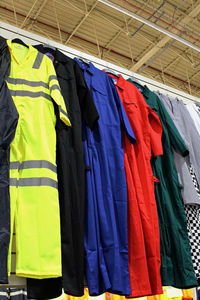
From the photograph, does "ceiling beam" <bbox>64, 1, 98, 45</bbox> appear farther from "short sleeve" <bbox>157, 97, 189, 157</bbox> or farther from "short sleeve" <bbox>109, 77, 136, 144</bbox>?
"short sleeve" <bbox>109, 77, 136, 144</bbox>

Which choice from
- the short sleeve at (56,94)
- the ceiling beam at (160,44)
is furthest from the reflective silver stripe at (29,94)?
the ceiling beam at (160,44)

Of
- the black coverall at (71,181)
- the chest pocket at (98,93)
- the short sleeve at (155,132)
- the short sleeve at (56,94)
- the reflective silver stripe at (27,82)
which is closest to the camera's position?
the black coverall at (71,181)

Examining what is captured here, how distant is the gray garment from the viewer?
2.62 m

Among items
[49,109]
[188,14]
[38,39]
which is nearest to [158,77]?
[188,14]

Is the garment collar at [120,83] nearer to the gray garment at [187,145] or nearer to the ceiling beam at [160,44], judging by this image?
the gray garment at [187,145]

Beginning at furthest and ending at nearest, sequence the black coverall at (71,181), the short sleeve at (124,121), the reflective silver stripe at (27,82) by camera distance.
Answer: the short sleeve at (124,121)
the reflective silver stripe at (27,82)
the black coverall at (71,181)

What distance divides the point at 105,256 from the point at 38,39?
76.2 inches

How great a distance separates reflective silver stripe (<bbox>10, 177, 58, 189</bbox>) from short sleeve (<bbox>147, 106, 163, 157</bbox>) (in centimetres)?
120

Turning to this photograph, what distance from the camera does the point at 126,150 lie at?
2.39 meters

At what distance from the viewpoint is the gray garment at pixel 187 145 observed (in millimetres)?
2615

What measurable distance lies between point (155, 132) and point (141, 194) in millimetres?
746

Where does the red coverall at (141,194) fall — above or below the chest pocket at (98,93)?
below

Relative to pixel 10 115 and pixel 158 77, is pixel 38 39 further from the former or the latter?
pixel 158 77

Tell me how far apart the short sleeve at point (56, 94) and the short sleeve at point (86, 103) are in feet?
0.83
